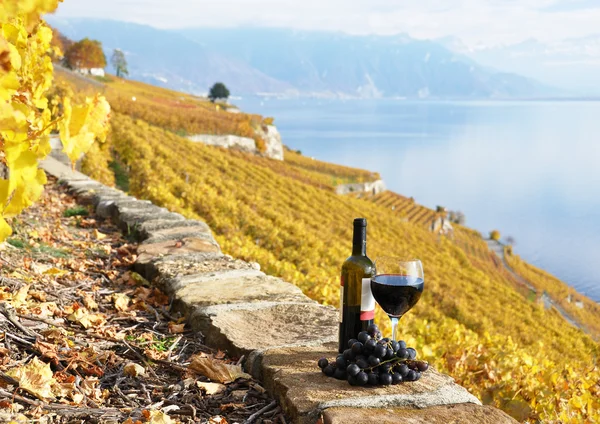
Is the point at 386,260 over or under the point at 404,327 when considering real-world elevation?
over

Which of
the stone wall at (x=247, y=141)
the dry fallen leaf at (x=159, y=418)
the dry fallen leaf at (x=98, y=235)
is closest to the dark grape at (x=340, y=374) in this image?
the dry fallen leaf at (x=159, y=418)

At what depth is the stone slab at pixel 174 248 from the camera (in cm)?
338

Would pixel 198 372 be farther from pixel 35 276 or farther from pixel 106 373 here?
pixel 35 276

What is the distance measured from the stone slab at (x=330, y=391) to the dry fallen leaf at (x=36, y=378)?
2.22ft

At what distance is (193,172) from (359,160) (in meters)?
116

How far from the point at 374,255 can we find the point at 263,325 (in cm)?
1459

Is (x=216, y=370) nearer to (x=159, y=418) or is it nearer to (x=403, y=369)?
(x=159, y=418)

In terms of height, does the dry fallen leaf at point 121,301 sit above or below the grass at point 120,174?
below

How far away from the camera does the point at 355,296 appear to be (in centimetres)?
203

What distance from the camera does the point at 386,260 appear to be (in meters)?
1.97

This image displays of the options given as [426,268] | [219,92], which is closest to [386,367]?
[426,268]

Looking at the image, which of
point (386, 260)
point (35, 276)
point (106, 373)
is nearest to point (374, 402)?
point (386, 260)

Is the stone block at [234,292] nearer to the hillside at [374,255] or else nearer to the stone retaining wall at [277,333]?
the stone retaining wall at [277,333]

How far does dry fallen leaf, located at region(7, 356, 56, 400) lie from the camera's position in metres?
1.63
